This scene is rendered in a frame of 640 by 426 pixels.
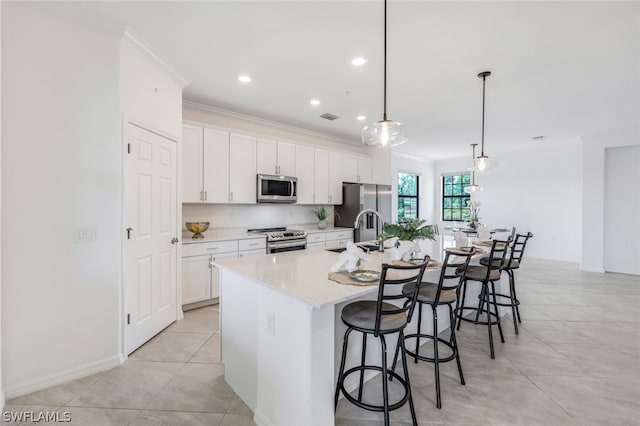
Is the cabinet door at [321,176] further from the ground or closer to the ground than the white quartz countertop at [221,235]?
further from the ground

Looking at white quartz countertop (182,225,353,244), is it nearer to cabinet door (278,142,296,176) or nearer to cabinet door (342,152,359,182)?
cabinet door (278,142,296,176)

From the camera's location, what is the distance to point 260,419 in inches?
68.6

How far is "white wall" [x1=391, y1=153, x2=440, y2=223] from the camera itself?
786cm

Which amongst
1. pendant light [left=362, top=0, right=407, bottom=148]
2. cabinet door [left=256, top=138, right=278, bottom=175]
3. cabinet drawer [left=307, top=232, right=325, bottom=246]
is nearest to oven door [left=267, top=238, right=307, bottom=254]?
cabinet drawer [left=307, top=232, right=325, bottom=246]

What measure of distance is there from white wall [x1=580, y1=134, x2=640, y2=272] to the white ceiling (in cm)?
135

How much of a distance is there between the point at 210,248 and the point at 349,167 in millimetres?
3311

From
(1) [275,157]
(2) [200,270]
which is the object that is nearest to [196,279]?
A: (2) [200,270]

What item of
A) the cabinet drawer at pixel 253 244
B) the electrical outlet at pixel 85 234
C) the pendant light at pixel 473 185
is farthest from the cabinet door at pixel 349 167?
the electrical outlet at pixel 85 234

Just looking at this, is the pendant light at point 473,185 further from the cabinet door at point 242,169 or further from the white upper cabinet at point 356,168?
the cabinet door at point 242,169

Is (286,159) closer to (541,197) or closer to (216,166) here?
(216,166)

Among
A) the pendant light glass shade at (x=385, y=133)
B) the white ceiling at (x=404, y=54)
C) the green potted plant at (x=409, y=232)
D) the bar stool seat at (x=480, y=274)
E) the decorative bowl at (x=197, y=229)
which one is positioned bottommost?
the bar stool seat at (x=480, y=274)

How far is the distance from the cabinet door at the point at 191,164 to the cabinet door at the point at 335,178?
249cm

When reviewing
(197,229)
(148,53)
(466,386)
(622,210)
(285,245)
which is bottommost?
(466,386)

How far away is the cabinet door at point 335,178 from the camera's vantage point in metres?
5.65
